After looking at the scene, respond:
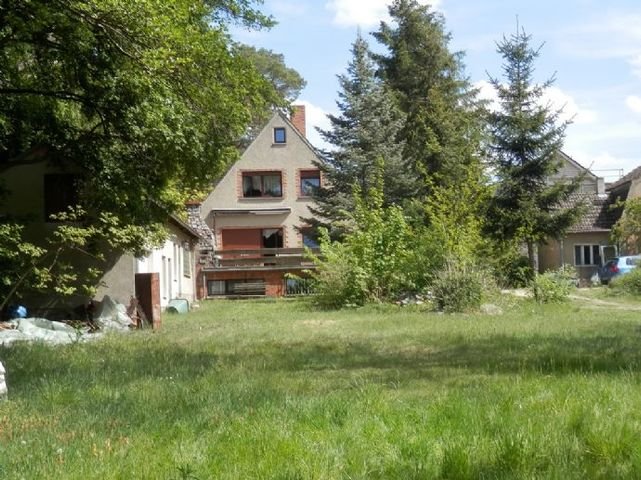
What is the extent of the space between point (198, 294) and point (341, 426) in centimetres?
3572

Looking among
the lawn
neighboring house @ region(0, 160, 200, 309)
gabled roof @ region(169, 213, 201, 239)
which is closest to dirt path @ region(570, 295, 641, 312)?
the lawn

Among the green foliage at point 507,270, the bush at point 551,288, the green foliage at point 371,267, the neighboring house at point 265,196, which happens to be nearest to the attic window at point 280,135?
the neighboring house at point 265,196

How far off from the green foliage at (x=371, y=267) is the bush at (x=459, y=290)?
91.9 inches

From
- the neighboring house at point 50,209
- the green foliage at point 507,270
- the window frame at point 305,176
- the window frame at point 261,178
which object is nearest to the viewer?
the neighboring house at point 50,209

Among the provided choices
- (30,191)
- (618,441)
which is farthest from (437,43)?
(618,441)

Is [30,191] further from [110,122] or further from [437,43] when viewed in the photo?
[437,43]

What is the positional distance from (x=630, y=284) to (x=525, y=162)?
313 inches

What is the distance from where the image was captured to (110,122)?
16000mm

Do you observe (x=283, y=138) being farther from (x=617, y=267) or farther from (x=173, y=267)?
(x=617, y=267)

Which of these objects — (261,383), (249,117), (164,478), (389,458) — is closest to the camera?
(164,478)

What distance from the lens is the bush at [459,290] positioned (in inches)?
846

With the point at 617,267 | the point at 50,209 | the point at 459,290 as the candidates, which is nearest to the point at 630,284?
the point at 617,267

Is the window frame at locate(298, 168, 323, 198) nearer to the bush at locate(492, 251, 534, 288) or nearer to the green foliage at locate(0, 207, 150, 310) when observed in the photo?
the bush at locate(492, 251, 534, 288)

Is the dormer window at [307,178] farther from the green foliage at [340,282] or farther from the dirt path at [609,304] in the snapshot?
the dirt path at [609,304]
